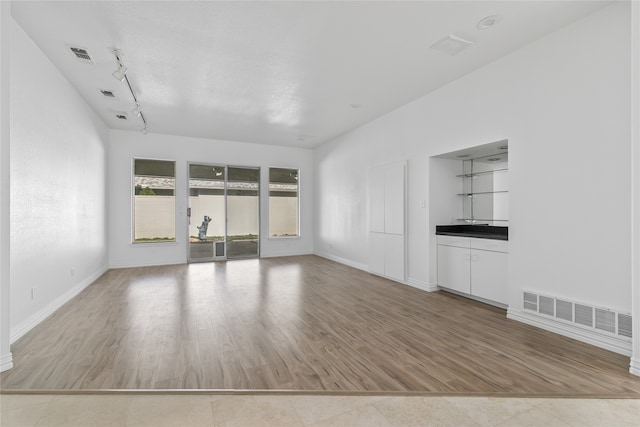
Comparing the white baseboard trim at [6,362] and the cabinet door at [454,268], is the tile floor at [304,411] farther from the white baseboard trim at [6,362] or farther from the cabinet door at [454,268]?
the cabinet door at [454,268]

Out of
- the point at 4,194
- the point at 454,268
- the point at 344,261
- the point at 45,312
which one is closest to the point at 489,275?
the point at 454,268

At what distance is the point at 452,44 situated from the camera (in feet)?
11.0

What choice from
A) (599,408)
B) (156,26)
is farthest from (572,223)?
(156,26)

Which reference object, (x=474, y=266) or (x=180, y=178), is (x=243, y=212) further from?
(x=474, y=266)

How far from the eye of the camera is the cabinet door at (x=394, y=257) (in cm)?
532

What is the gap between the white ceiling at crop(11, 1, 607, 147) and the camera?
2.81m

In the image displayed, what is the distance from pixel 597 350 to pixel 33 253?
5.70 meters

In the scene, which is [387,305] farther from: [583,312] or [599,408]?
[599,408]

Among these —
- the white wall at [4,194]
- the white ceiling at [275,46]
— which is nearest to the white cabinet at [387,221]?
the white ceiling at [275,46]

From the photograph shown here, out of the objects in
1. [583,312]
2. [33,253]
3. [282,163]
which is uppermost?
[282,163]

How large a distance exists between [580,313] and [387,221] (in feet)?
10.2

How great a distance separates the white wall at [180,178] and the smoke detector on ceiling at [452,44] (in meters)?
5.66

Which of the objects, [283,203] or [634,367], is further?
[283,203]

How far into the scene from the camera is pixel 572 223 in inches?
120
